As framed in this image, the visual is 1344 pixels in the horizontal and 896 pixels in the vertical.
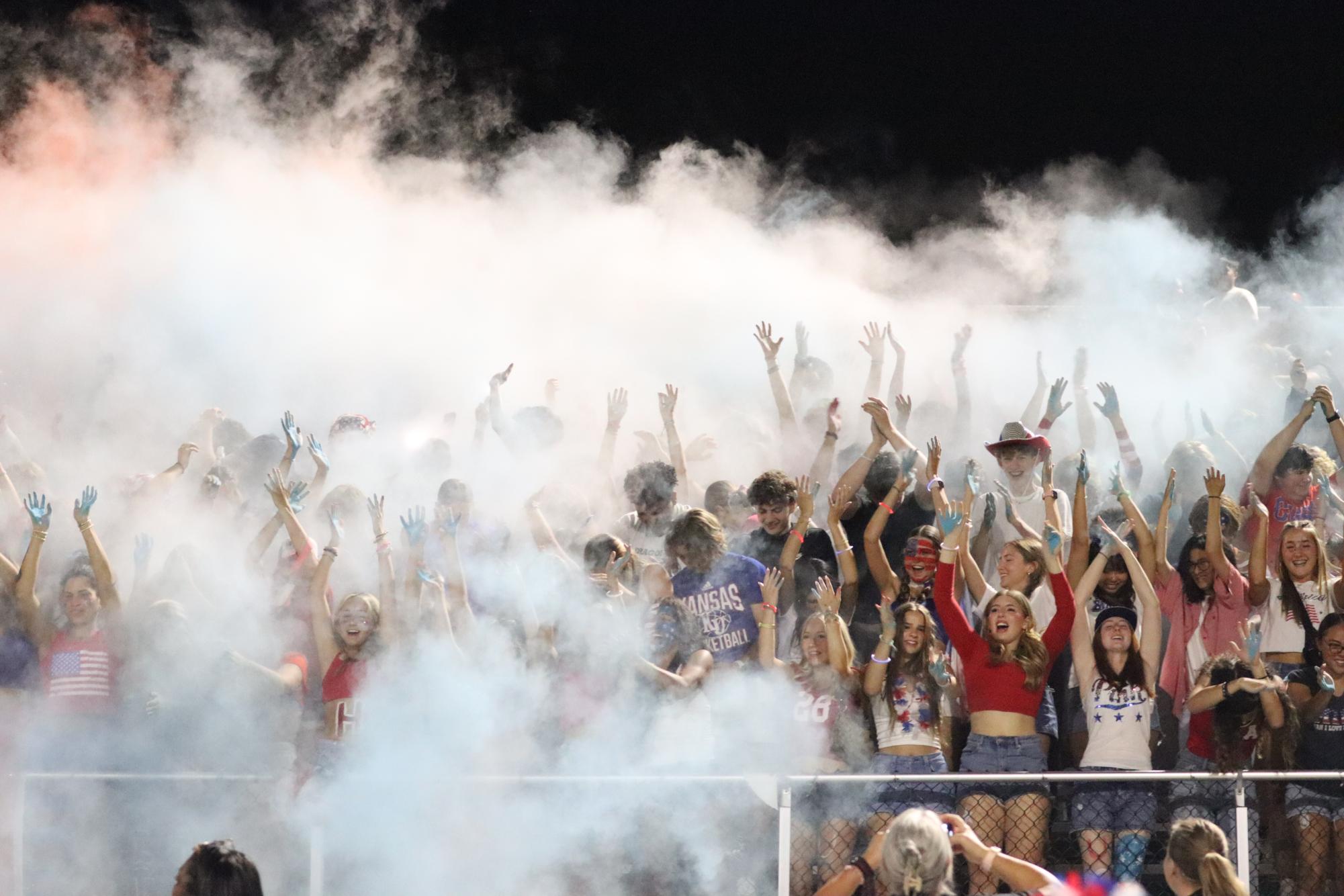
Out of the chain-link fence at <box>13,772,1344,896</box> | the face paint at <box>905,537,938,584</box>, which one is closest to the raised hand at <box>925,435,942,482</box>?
the face paint at <box>905,537,938,584</box>

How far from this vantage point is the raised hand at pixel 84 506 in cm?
565

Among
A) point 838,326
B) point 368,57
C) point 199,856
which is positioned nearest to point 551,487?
point 199,856

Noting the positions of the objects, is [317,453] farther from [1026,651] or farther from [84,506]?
[1026,651]

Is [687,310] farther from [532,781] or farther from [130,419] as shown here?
[532,781]

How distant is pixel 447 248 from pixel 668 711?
4.40 m

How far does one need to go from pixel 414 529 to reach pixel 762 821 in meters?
1.56

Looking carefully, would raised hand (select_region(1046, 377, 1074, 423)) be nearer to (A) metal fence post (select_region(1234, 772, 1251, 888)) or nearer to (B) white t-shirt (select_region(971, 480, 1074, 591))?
(B) white t-shirt (select_region(971, 480, 1074, 591))

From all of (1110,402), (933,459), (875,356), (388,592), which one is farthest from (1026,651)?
(875,356)

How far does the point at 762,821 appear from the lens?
4879mm

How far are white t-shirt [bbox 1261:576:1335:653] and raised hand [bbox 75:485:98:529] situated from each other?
12.9 feet

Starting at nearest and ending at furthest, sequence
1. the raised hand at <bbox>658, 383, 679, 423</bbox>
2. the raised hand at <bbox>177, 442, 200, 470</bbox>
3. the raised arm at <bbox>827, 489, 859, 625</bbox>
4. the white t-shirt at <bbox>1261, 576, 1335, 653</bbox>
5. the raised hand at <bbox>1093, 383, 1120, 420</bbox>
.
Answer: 1. the white t-shirt at <bbox>1261, 576, 1335, 653</bbox>
2. the raised arm at <bbox>827, 489, 859, 625</bbox>
3. the raised hand at <bbox>1093, 383, 1120, 420</bbox>
4. the raised hand at <bbox>177, 442, 200, 470</bbox>
5. the raised hand at <bbox>658, 383, 679, 423</bbox>

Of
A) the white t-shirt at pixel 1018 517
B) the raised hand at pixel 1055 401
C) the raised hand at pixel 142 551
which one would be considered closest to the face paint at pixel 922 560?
the white t-shirt at pixel 1018 517

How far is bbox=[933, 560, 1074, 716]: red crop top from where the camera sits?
5020mm

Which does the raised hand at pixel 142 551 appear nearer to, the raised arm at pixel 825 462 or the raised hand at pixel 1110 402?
the raised arm at pixel 825 462
